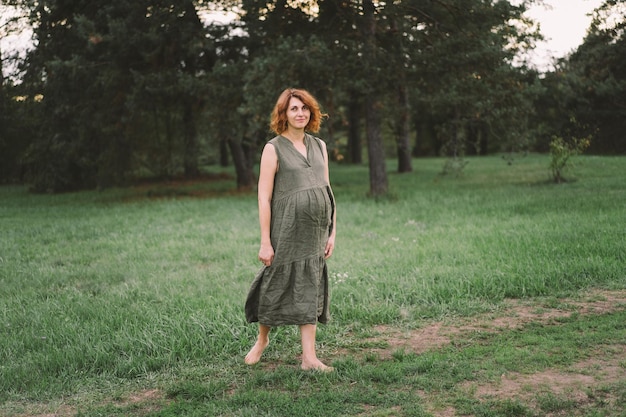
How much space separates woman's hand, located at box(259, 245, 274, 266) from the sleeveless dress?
32mm

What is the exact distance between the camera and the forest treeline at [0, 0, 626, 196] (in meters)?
13.4

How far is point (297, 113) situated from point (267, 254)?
1.05 meters

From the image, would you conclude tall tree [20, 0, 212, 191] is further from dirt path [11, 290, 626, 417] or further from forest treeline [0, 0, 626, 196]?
dirt path [11, 290, 626, 417]

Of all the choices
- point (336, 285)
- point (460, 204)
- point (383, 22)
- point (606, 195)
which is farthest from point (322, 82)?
point (336, 285)

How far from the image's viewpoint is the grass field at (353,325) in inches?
141

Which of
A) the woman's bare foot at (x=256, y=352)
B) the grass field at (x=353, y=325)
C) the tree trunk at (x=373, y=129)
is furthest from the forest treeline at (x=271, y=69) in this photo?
the woman's bare foot at (x=256, y=352)

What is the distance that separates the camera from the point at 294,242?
3965 millimetres

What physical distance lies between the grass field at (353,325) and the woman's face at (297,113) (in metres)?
1.81

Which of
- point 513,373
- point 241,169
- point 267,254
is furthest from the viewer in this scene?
point 241,169

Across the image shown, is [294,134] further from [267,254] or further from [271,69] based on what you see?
[271,69]

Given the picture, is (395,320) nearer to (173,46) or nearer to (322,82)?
(322,82)

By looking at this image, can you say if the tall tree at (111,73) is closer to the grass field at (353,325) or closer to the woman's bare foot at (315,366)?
the grass field at (353,325)

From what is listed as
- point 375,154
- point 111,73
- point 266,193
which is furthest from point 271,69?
point 266,193

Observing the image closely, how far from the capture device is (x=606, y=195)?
1170 centimetres
